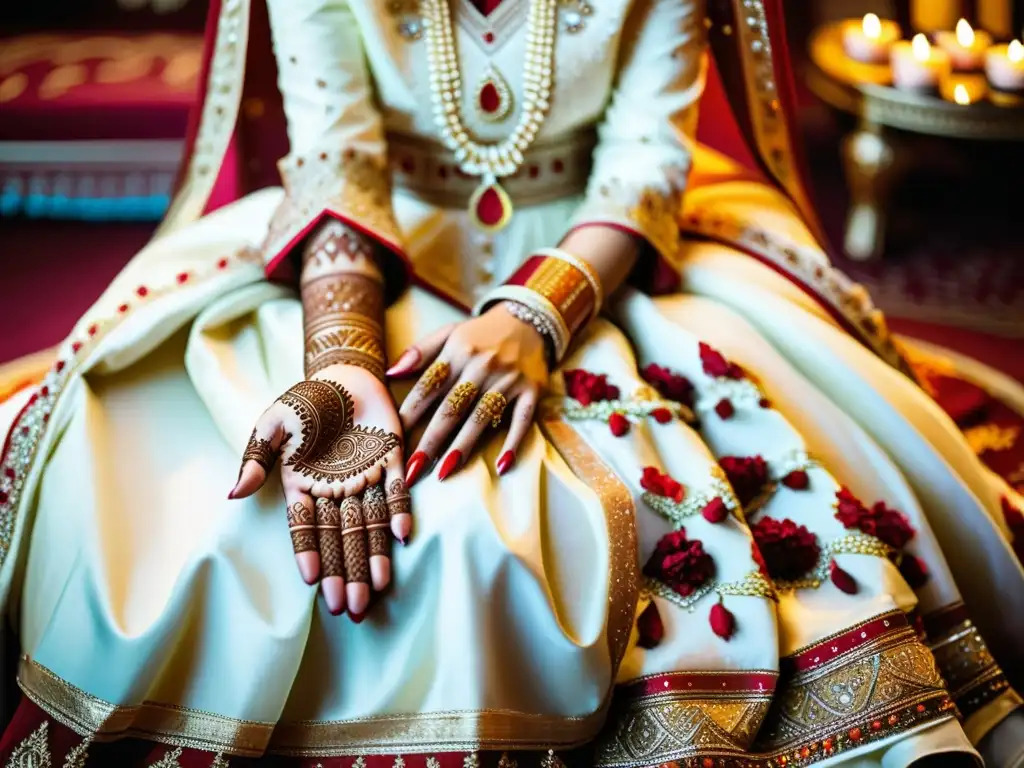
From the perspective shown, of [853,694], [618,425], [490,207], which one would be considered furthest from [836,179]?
[853,694]

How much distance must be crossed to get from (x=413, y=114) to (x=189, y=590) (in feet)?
1.97

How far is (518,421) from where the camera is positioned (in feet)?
Answer: 3.36

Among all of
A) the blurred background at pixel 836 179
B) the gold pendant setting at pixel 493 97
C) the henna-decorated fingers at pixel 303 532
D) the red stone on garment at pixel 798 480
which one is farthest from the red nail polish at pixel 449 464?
the blurred background at pixel 836 179

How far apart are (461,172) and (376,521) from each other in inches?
19.6

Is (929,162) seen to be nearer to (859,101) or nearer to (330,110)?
(859,101)

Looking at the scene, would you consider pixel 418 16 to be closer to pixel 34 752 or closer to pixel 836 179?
pixel 34 752

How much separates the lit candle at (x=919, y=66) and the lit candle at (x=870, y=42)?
12 cm

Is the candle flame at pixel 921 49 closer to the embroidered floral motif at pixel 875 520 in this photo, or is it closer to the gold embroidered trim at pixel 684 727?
the embroidered floral motif at pixel 875 520

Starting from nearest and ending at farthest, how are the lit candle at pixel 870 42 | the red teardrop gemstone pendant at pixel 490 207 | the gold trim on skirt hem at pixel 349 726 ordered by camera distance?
the gold trim on skirt hem at pixel 349 726 → the red teardrop gemstone pendant at pixel 490 207 → the lit candle at pixel 870 42

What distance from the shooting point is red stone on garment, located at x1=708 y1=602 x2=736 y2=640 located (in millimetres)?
953

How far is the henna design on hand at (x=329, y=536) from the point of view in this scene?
0.91 metres

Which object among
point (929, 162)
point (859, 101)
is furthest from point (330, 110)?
point (929, 162)

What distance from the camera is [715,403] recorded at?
3.69 ft

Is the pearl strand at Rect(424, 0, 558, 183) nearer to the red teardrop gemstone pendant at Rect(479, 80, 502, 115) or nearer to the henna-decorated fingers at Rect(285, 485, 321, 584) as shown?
the red teardrop gemstone pendant at Rect(479, 80, 502, 115)
